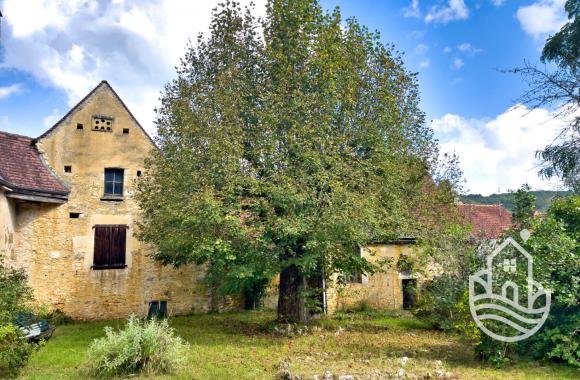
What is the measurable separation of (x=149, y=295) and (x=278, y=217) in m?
8.72

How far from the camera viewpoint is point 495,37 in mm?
13344

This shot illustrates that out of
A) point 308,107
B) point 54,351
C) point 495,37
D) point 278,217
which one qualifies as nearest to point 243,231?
point 278,217

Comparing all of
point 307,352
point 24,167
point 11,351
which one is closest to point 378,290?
point 307,352

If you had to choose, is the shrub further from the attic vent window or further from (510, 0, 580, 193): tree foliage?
(510, 0, 580, 193): tree foliage

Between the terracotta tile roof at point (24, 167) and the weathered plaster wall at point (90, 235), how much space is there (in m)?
0.37

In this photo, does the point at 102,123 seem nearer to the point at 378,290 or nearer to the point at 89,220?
the point at 89,220

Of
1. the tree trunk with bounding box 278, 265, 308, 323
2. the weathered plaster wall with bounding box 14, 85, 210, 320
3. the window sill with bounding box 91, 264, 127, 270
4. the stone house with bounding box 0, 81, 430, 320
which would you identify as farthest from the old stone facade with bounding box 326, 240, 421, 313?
the window sill with bounding box 91, 264, 127, 270

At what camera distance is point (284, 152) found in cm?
1170

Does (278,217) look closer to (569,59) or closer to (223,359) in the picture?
(223,359)

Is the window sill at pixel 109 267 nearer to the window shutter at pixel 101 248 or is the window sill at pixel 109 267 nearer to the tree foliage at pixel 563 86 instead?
the window shutter at pixel 101 248

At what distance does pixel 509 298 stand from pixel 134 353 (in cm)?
787

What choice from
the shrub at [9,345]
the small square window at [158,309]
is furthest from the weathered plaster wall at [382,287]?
the shrub at [9,345]

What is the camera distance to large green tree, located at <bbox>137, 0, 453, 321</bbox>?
11.0 metres

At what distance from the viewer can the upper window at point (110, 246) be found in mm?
16047
